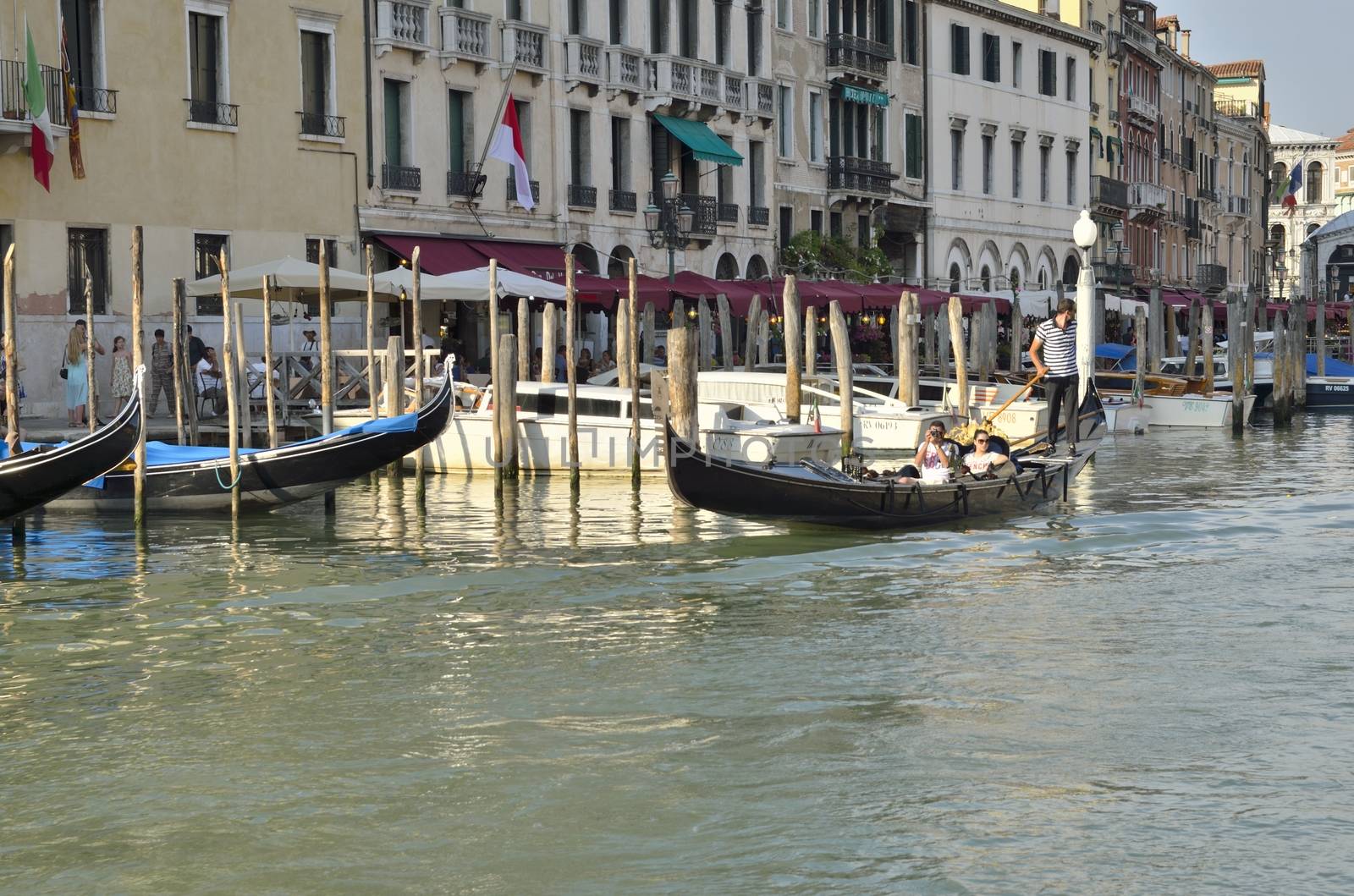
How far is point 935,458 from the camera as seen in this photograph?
15516mm

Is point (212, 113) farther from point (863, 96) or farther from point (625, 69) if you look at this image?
point (863, 96)

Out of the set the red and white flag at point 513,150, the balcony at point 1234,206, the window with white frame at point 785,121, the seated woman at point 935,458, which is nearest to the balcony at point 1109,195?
the balcony at point 1234,206

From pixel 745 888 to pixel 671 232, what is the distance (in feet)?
66.1

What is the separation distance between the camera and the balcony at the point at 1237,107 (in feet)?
231

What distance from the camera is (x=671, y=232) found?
26.2 meters

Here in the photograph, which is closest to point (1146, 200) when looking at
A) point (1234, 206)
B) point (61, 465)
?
point (1234, 206)

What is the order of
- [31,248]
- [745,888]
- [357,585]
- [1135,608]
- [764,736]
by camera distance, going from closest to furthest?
[745,888] < [764,736] < [1135,608] < [357,585] < [31,248]

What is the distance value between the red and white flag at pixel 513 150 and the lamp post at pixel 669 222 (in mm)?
1712

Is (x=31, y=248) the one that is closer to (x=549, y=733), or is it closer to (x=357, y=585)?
(x=357, y=585)

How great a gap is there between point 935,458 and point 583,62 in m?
14.8

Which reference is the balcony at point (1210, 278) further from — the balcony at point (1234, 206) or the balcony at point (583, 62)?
the balcony at point (583, 62)

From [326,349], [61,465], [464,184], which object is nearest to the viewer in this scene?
[61,465]

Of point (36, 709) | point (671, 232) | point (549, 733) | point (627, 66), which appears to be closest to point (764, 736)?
point (549, 733)

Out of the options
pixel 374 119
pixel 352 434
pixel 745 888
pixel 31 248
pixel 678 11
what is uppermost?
Result: pixel 678 11
